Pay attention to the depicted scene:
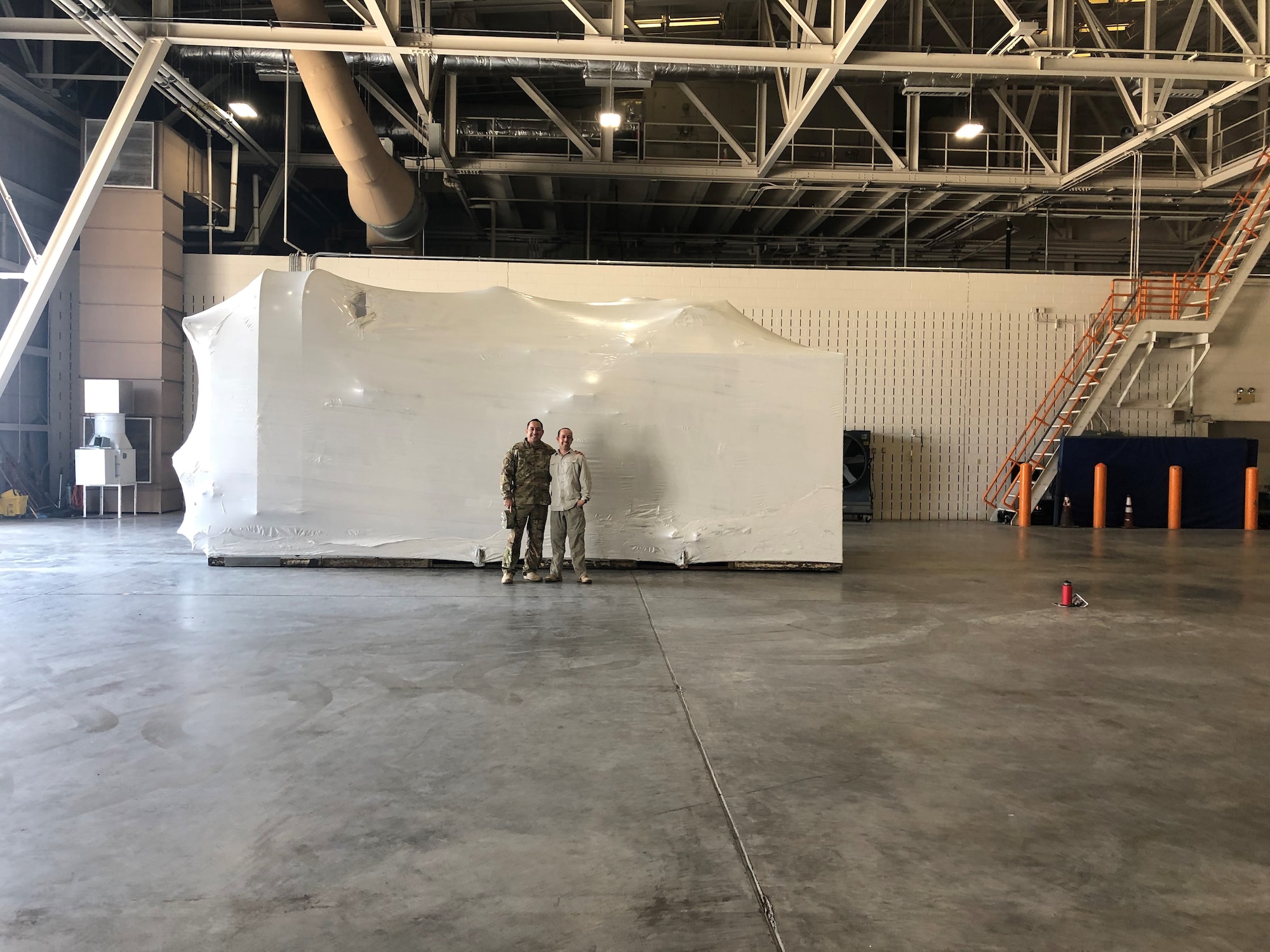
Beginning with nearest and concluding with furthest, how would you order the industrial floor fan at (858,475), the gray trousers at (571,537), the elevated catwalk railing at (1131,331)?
the gray trousers at (571,537)
the elevated catwalk railing at (1131,331)
the industrial floor fan at (858,475)

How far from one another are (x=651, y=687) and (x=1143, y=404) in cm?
1512

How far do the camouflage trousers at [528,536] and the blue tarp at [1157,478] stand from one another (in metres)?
10.4

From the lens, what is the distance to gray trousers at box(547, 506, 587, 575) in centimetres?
891

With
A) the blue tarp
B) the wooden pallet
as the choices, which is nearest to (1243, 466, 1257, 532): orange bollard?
the blue tarp

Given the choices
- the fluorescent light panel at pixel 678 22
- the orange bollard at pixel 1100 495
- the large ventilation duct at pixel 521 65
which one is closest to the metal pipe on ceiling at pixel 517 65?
the large ventilation duct at pixel 521 65

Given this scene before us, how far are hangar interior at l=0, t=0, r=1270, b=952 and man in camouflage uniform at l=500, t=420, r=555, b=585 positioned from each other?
525 mm

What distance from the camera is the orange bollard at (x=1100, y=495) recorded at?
1487 cm

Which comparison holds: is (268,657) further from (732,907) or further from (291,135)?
(291,135)


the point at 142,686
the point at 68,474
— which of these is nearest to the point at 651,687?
the point at 142,686

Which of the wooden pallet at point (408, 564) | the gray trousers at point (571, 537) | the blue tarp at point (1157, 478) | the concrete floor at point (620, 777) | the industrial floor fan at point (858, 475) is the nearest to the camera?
the concrete floor at point (620, 777)

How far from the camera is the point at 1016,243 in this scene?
21625 mm

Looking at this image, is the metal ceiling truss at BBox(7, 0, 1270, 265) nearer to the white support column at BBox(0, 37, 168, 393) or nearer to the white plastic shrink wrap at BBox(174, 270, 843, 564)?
the white support column at BBox(0, 37, 168, 393)

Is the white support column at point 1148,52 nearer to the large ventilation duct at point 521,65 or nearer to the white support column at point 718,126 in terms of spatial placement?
the large ventilation duct at point 521,65

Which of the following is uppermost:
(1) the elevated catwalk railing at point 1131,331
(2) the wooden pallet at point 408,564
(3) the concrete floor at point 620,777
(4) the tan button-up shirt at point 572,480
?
(1) the elevated catwalk railing at point 1131,331
